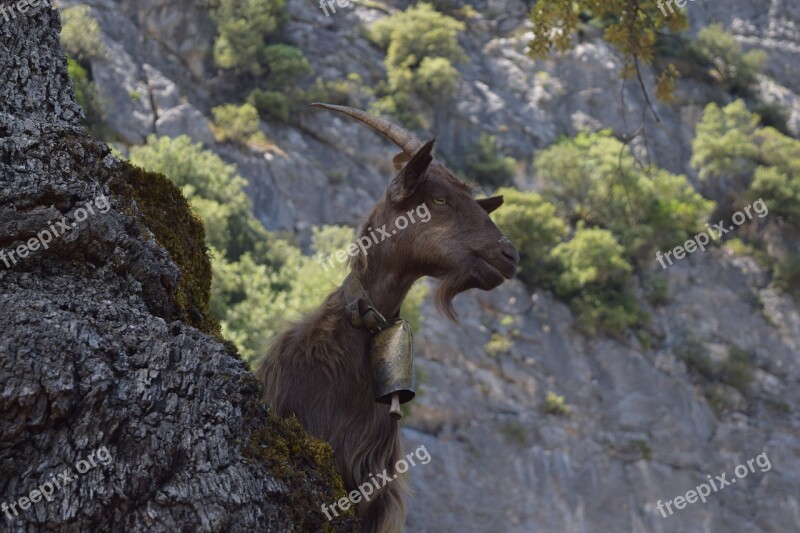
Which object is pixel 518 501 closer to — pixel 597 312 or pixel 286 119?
pixel 597 312

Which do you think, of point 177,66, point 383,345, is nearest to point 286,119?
point 177,66

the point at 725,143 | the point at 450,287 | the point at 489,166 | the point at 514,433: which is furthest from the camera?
the point at 725,143

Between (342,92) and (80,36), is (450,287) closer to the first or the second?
(80,36)

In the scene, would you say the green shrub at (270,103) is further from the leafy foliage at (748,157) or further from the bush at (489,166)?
the leafy foliage at (748,157)

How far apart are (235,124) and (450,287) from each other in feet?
81.7

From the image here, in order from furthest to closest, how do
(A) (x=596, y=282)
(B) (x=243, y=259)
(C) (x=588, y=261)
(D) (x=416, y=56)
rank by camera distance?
(D) (x=416, y=56) < (A) (x=596, y=282) < (C) (x=588, y=261) < (B) (x=243, y=259)

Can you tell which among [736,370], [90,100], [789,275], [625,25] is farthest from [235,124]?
[625,25]

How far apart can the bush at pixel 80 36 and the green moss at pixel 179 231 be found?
977 inches

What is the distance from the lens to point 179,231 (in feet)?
14.0

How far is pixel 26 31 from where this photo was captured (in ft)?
12.2

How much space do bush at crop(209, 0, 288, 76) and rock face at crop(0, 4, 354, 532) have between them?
29916mm

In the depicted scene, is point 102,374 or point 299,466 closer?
point 102,374

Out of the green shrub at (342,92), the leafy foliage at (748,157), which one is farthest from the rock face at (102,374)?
the leafy foliage at (748,157)

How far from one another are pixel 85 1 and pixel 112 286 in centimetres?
3084
